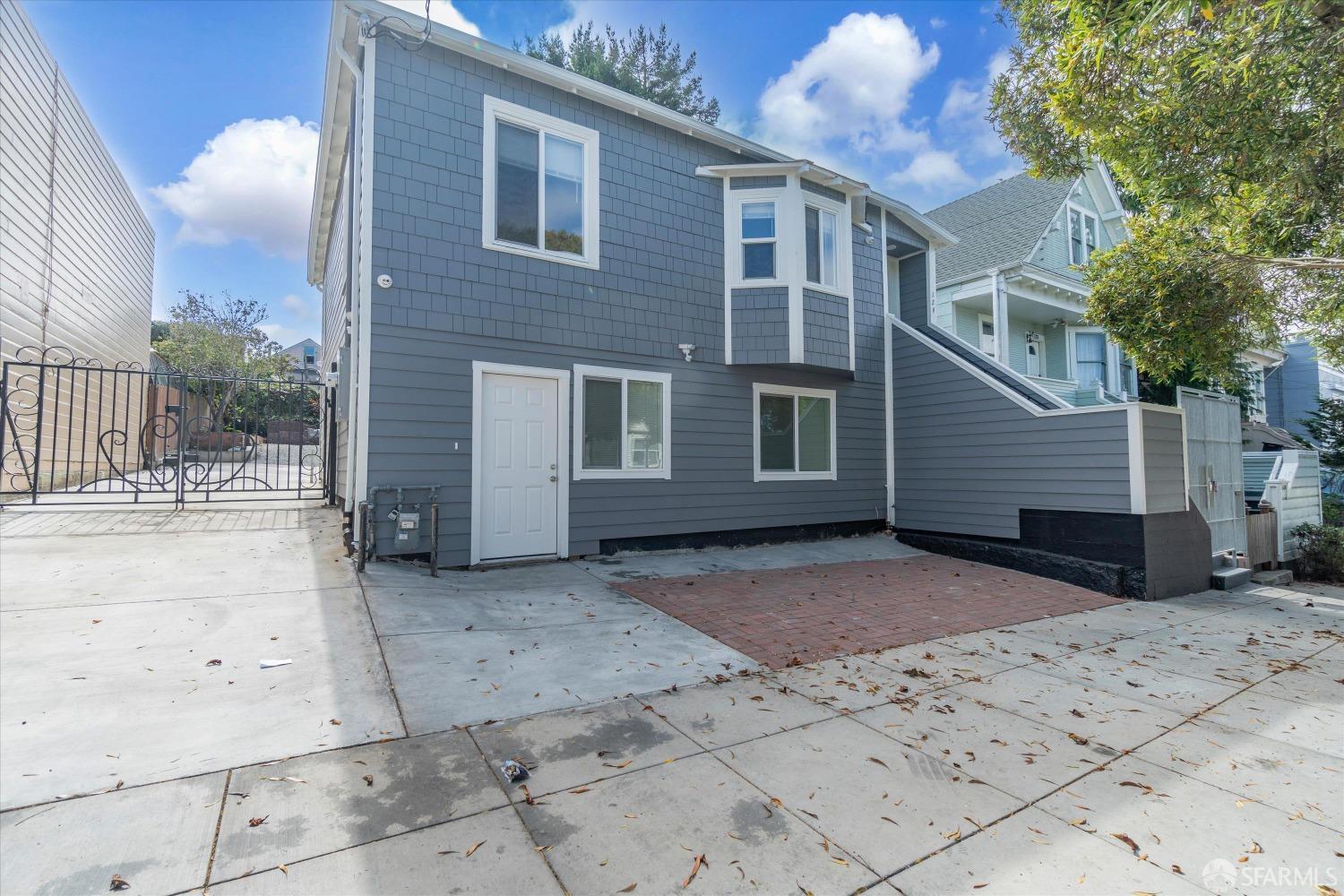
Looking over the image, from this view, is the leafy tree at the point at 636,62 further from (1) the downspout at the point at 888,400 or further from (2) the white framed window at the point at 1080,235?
(1) the downspout at the point at 888,400

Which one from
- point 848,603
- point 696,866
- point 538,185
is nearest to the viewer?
point 696,866

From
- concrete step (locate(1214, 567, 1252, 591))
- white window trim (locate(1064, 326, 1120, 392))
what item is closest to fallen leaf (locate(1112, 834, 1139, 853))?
concrete step (locate(1214, 567, 1252, 591))

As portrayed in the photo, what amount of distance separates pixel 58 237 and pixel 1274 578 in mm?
18105

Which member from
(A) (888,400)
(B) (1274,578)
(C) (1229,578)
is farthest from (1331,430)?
(A) (888,400)

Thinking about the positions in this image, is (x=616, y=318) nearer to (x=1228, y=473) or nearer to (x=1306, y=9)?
(x=1306, y=9)

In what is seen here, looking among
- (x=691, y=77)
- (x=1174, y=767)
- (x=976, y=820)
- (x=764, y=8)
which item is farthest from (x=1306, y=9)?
(x=691, y=77)

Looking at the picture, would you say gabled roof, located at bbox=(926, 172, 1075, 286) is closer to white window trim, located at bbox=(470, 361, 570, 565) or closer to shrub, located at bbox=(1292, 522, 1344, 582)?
shrub, located at bbox=(1292, 522, 1344, 582)

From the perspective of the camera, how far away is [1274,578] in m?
8.50

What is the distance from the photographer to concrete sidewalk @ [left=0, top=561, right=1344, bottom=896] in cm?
205

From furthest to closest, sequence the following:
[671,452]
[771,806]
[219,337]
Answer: [219,337] → [671,452] → [771,806]

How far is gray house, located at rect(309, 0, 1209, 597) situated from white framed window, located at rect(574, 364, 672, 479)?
0.10 feet

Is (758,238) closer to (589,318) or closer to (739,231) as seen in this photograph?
(739,231)

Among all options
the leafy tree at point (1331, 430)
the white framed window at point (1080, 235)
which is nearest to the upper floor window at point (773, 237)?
the white framed window at point (1080, 235)

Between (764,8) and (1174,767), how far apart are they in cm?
1241
